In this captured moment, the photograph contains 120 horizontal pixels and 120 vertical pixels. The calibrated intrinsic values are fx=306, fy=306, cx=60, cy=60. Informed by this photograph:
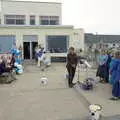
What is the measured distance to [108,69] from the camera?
45.3ft

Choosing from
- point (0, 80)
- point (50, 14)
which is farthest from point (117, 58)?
point (50, 14)

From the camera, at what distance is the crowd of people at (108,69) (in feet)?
32.9

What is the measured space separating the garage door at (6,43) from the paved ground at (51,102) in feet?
57.5

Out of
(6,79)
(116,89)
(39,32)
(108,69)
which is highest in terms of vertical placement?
(39,32)

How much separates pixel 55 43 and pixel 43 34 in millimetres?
1585

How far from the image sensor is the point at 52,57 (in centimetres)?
3180

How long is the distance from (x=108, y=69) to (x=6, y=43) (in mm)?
18815

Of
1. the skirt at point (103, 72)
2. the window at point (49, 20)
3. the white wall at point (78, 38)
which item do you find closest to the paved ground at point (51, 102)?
the skirt at point (103, 72)

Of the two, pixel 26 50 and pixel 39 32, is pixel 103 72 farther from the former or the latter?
pixel 26 50

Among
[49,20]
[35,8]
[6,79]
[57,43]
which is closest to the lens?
[6,79]

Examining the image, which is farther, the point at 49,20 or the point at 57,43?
the point at 49,20

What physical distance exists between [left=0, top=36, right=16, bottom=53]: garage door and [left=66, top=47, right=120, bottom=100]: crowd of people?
58.9 feet

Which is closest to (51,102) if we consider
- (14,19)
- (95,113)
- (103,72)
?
(95,113)

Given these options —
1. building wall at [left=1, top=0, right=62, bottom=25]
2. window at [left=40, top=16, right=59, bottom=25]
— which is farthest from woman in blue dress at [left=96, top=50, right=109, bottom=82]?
building wall at [left=1, top=0, right=62, bottom=25]
